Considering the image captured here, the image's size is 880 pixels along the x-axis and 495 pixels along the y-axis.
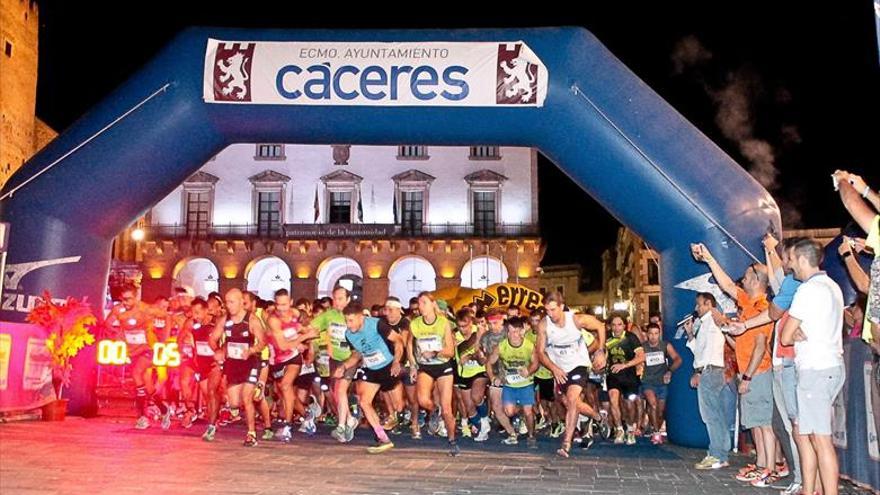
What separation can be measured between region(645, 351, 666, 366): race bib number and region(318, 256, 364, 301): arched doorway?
3351 cm

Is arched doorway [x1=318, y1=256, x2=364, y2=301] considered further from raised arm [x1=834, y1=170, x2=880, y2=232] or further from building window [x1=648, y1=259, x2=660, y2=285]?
raised arm [x1=834, y1=170, x2=880, y2=232]

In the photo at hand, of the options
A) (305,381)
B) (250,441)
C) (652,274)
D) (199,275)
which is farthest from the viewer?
(652,274)

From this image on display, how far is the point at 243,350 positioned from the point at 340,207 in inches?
1426

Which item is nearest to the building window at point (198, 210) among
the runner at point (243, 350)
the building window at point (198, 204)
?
the building window at point (198, 204)

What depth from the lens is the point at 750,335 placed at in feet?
27.4

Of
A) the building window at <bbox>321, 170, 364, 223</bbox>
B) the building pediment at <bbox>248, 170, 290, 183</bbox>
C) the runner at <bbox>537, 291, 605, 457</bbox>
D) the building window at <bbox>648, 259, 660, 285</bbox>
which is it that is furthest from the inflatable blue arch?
the building window at <bbox>648, 259, 660, 285</bbox>

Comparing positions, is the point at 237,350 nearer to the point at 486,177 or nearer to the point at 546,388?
the point at 546,388

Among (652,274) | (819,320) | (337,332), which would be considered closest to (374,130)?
(337,332)

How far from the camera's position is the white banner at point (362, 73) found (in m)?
11.6

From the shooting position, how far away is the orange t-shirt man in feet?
26.9

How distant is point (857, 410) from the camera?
770 cm

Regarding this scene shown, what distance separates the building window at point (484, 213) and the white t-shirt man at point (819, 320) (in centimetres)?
3833

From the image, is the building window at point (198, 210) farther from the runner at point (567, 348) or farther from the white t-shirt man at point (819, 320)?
the white t-shirt man at point (819, 320)

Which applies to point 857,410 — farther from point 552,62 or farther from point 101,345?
point 101,345
